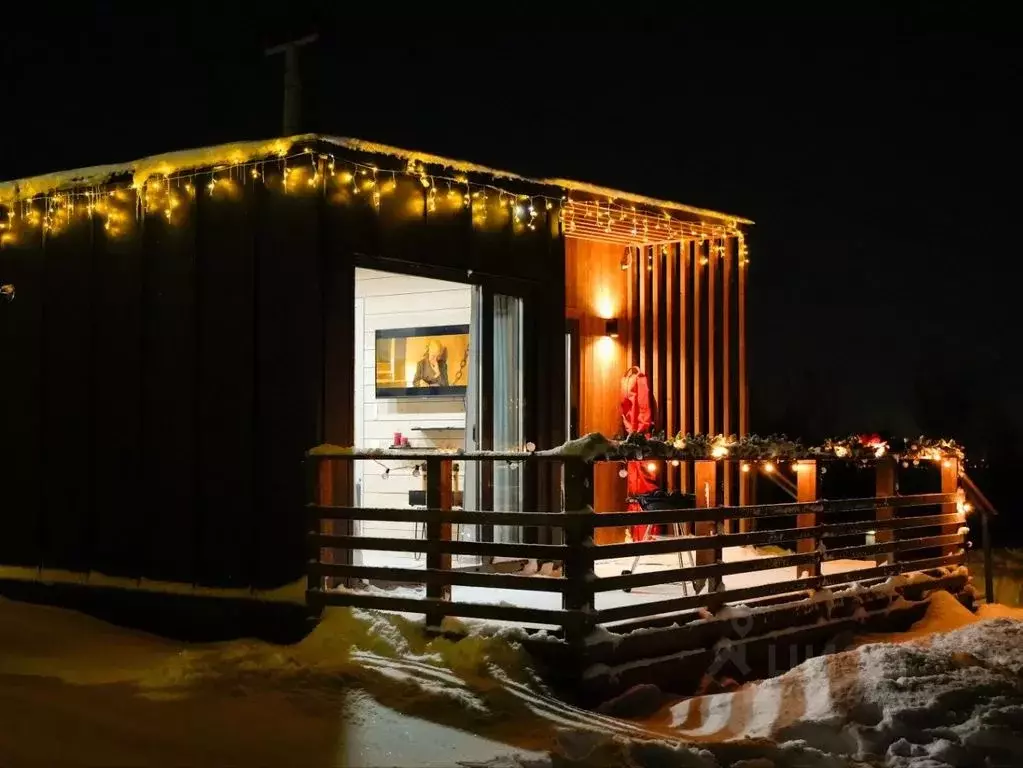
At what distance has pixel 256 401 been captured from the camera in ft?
27.2

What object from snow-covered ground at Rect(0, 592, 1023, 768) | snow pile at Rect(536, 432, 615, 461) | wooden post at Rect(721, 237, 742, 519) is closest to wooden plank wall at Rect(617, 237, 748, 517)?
wooden post at Rect(721, 237, 742, 519)

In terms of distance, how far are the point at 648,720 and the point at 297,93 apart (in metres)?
5.48

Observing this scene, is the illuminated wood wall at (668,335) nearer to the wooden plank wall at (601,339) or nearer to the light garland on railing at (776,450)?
the wooden plank wall at (601,339)

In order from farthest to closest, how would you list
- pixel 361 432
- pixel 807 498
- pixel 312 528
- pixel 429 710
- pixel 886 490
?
pixel 361 432, pixel 886 490, pixel 807 498, pixel 312 528, pixel 429 710

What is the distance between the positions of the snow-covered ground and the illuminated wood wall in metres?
4.83

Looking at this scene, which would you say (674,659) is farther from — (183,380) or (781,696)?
(183,380)

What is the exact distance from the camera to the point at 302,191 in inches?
326

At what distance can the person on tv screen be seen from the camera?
1063cm

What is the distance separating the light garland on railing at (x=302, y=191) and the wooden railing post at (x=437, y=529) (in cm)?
221

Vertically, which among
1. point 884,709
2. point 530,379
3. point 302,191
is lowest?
point 884,709

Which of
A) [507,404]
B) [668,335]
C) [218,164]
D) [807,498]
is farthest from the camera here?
[668,335]

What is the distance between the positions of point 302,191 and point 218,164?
2.29 feet

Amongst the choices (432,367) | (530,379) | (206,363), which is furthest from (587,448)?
(432,367)

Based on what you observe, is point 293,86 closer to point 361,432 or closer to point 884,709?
point 361,432
